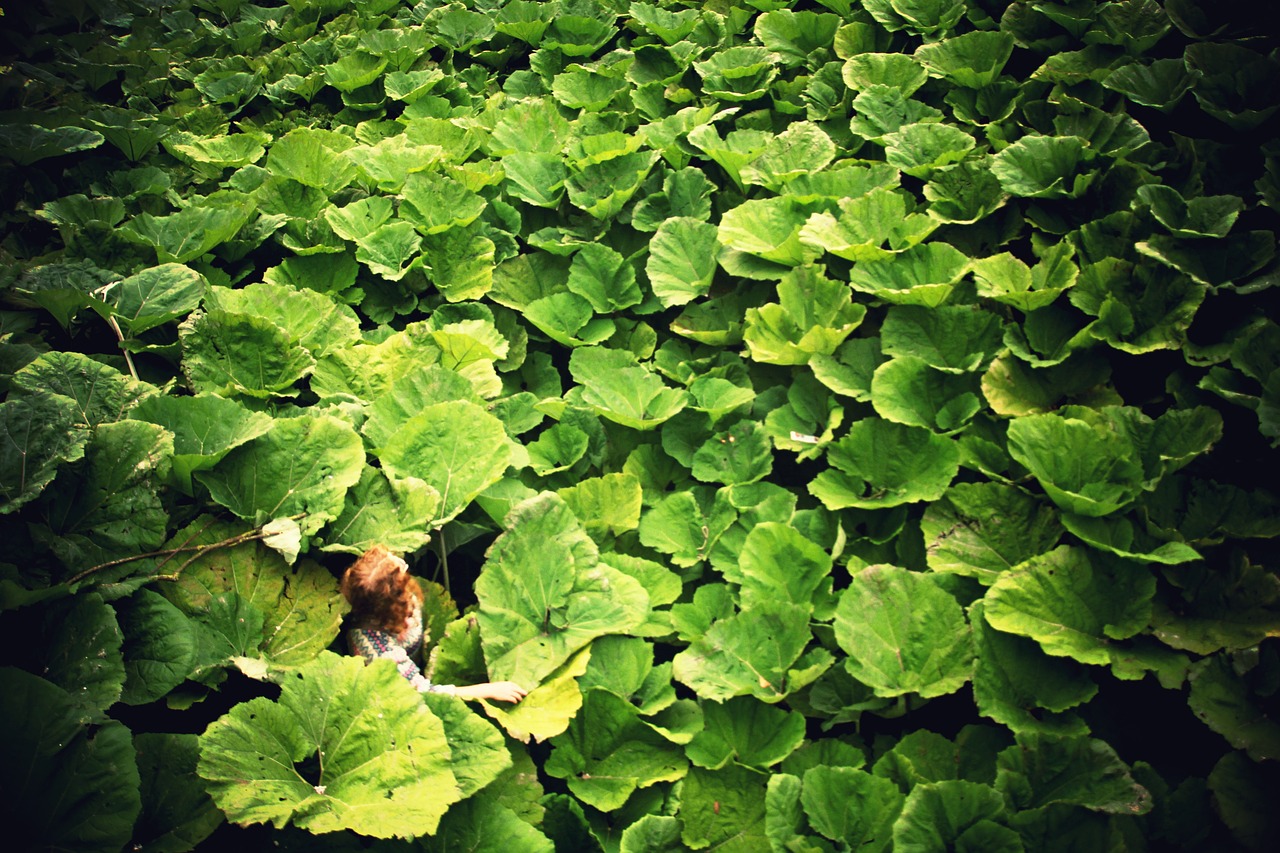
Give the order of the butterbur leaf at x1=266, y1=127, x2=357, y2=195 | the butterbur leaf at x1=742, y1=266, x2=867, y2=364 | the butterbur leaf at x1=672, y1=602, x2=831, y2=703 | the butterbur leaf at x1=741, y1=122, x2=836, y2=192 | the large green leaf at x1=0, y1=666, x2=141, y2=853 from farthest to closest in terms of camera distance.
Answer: the butterbur leaf at x1=266, y1=127, x2=357, y2=195 < the butterbur leaf at x1=741, y1=122, x2=836, y2=192 < the butterbur leaf at x1=742, y1=266, x2=867, y2=364 < the butterbur leaf at x1=672, y1=602, x2=831, y2=703 < the large green leaf at x1=0, y1=666, x2=141, y2=853

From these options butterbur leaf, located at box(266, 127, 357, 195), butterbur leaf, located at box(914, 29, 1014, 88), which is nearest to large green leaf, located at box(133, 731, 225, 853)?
butterbur leaf, located at box(266, 127, 357, 195)

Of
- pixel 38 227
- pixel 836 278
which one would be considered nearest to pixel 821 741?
pixel 836 278

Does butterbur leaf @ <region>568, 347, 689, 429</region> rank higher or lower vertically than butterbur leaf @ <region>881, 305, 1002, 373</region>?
lower

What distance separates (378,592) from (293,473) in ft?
1.40

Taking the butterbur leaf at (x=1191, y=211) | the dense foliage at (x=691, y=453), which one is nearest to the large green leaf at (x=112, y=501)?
the dense foliage at (x=691, y=453)

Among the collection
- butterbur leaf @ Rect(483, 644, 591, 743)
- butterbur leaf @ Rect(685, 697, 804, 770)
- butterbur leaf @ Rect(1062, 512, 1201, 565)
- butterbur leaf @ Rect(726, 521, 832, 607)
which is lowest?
butterbur leaf @ Rect(685, 697, 804, 770)

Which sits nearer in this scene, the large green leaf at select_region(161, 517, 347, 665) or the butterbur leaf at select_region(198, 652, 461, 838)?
the butterbur leaf at select_region(198, 652, 461, 838)

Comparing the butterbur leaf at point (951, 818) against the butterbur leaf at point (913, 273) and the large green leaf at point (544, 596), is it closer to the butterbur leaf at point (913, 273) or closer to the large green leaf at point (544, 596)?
the large green leaf at point (544, 596)

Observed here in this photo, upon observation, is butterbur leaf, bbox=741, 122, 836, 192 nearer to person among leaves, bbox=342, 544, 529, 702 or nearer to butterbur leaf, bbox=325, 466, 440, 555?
butterbur leaf, bbox=325, 466, 440, 555

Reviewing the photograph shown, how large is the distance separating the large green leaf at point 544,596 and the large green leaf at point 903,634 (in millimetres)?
529

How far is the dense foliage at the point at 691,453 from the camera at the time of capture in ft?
5.65

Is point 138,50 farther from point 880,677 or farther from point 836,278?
point 880,677

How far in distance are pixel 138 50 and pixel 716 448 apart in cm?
470

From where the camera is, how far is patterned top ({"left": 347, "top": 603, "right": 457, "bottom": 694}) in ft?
6.27
